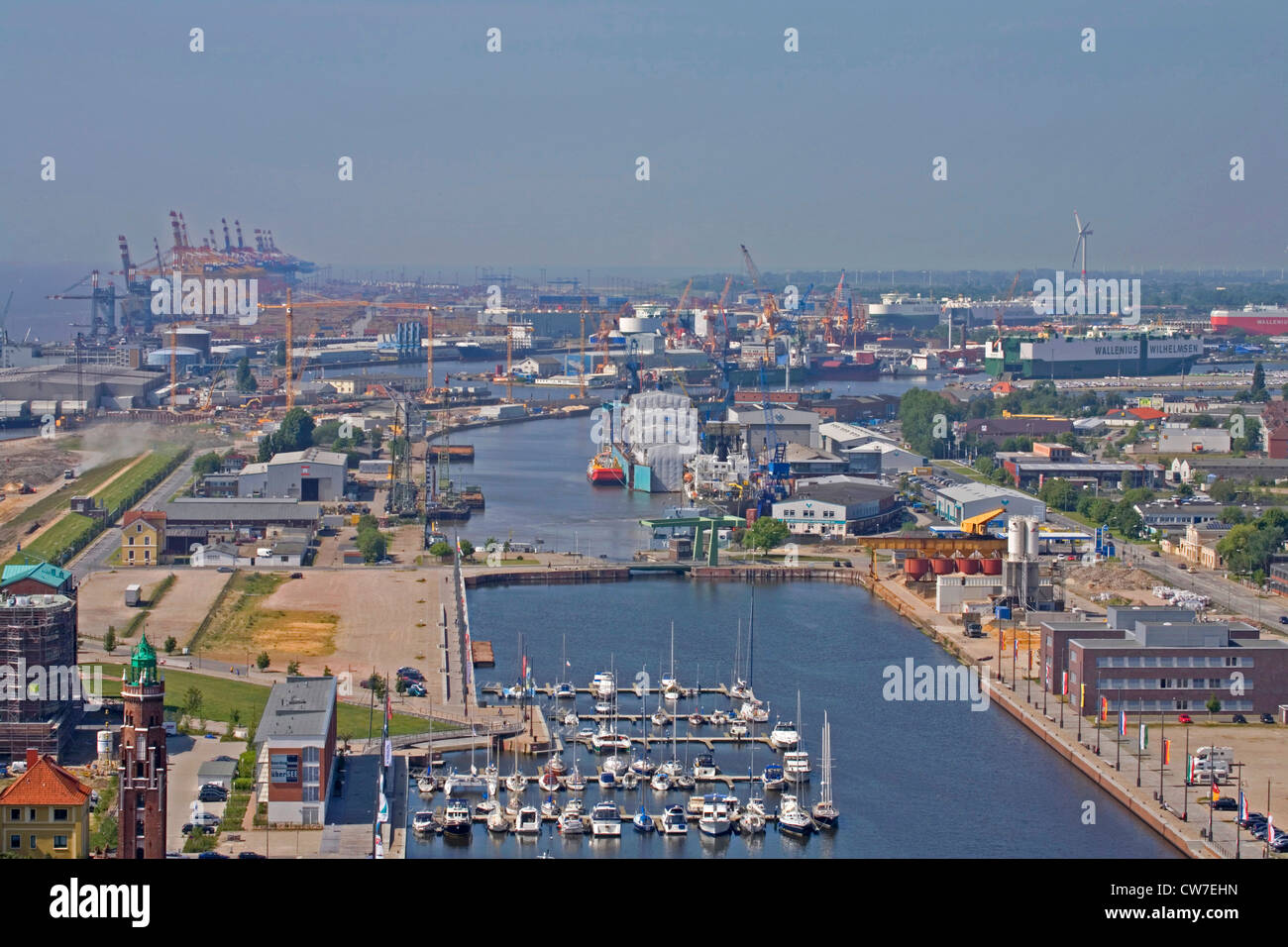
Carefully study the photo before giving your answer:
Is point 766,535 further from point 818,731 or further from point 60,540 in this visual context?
point 818,731

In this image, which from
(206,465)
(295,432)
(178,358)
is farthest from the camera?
(178,358)

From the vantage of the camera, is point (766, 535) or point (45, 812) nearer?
point (45, 812)

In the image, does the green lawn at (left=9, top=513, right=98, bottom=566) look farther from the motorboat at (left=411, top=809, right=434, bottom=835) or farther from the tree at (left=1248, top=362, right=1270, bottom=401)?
the tree at (left=1248, top=362, right=1270, bottom=401)

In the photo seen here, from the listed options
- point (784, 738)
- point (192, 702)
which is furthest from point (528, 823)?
point (192, 702)

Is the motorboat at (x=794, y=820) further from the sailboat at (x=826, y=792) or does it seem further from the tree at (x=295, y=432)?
the tree at (x=295, y=432)

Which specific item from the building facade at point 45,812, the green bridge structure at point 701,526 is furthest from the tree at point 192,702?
the green bridge structure at point 701,526
